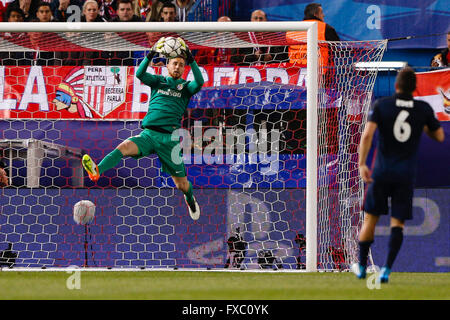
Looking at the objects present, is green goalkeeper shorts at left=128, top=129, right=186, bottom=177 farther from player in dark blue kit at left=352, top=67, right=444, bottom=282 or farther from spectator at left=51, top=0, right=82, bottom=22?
spectator at left=51, top=0, right=82, bottom=22

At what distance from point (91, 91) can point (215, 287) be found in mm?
4155

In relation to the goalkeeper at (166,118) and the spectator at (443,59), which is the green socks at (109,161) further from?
the spectator at (443,59)

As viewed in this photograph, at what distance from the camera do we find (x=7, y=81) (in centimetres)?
1017

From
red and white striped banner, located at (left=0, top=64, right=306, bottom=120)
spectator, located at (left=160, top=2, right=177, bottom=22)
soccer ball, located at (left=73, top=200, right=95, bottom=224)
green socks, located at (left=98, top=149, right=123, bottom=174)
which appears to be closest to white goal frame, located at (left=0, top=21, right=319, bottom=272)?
green socks, located at (left=98, top=149, right=123, bottom=174)

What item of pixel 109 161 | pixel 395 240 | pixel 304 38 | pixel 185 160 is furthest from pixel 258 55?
pixel 395 240

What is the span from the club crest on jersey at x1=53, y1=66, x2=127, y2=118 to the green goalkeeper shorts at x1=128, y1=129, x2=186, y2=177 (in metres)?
1.29

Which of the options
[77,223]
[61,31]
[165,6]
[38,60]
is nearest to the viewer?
[61,31]

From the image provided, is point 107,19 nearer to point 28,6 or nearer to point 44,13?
point 44,13

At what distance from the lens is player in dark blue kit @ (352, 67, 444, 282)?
6.39 m

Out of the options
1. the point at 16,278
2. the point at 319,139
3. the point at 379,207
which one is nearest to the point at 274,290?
the point at 379,207

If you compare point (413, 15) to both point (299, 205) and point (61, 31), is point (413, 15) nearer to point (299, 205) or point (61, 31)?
point (299, 205)

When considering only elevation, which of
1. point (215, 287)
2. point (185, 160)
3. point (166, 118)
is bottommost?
point (215, 287)

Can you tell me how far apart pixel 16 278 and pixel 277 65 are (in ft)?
13.5

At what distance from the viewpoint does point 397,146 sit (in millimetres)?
6457
